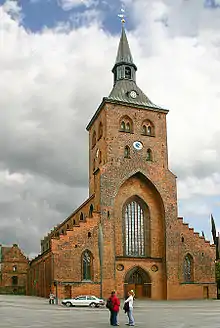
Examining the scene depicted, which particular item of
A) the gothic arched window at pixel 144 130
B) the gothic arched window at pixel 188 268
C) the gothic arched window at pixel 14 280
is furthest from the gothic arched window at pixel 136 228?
the gothic arched window at pixel 14 280

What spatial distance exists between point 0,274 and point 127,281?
1711 inches

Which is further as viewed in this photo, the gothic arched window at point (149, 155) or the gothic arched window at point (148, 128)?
the gothic arched window at point (148, 128)

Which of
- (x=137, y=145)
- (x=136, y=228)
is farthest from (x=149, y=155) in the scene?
(x=136, y=228)

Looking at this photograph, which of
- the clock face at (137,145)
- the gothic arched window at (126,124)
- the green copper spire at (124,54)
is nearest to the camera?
the clock face at (137,145)

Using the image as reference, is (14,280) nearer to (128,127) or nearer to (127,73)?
(128,127)

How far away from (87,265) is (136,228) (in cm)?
778

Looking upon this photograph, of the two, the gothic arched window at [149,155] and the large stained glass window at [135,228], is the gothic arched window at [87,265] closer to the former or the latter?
the large stained glass window at [135,228]

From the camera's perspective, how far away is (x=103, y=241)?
4666cm

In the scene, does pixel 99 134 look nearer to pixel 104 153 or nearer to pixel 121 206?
pixel 104 153

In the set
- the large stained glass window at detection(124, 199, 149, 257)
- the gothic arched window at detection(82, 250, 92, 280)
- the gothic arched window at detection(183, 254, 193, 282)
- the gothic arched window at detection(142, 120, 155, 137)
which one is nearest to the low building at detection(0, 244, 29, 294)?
the large stained glass window at detection(124, 199, 149, 257)

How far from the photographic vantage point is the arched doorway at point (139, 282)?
49094 mm

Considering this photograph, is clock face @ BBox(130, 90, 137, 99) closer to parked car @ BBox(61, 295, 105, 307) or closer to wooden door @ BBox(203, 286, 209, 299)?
wooden door @ BBox(203, 286, 209, 299)

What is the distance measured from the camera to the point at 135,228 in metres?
50.9

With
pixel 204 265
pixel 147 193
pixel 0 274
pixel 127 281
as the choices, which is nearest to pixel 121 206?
pixel 147 193
